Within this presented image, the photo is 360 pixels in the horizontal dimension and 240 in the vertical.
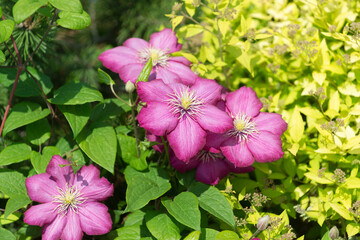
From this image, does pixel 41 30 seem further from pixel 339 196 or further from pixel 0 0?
pixel 339 196

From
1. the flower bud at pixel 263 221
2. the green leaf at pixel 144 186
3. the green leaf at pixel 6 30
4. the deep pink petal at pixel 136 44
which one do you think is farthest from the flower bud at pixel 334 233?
the green leaf at pixel 6 30

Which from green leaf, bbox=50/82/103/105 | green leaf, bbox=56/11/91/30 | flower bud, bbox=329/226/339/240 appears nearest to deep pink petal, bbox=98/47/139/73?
green leaf, bbox=50/82/103/105

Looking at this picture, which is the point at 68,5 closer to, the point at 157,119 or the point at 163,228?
the point at 157,119

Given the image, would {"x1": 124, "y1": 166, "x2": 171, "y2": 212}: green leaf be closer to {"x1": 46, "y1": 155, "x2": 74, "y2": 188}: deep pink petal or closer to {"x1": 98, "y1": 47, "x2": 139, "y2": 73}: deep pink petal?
{"x1": 46, "y1": 155, "x2": 74, "y2": 188}: deep pink petal

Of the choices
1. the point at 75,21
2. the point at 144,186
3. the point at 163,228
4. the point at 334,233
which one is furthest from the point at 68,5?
the point at 334,233

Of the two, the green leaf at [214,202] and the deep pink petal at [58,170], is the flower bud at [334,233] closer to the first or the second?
the green leaf at [214,202]

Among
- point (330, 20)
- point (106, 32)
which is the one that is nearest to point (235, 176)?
point (330, 20)
